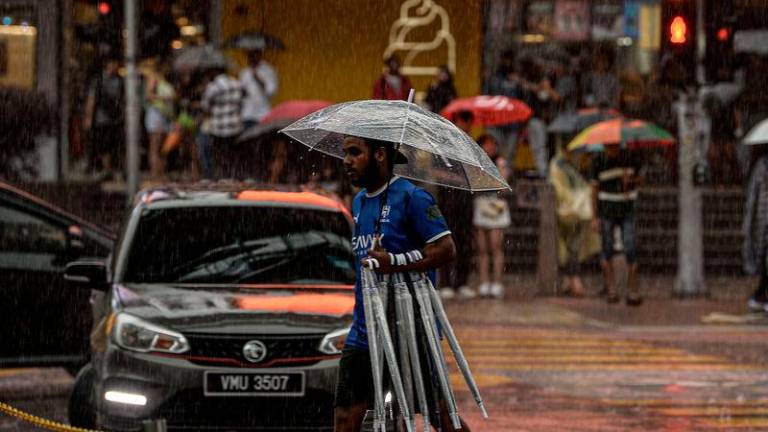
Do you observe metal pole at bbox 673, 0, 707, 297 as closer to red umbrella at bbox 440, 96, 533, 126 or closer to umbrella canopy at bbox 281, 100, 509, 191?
red umbrella at bbox 440, 96, 533, 126

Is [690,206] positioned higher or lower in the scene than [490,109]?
lower

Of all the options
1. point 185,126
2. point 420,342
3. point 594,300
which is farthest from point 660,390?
point 185,126

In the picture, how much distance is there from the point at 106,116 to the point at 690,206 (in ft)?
27.6

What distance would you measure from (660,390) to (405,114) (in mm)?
5989

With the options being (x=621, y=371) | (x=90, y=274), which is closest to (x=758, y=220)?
(x=621, y=371)

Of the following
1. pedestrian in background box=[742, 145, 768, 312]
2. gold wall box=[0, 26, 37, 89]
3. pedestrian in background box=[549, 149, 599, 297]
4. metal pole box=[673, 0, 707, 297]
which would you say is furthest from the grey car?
gold wall box=[0, 26, 37, 89]

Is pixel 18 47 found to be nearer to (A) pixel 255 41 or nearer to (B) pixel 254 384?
(A) pixel 255 41

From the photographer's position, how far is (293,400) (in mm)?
8938

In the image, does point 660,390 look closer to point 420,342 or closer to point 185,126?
point 420,342

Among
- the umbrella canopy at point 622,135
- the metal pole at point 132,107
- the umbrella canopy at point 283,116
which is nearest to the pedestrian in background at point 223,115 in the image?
the umbrella canopy at point 283,116

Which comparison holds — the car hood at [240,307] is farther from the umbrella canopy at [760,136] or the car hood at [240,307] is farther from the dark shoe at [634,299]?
the dark shoe at [634,299]

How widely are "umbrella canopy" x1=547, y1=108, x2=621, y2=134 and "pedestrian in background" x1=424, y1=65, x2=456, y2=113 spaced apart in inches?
64.6

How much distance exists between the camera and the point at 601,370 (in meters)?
14.1

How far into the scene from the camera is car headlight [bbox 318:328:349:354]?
357 inches
